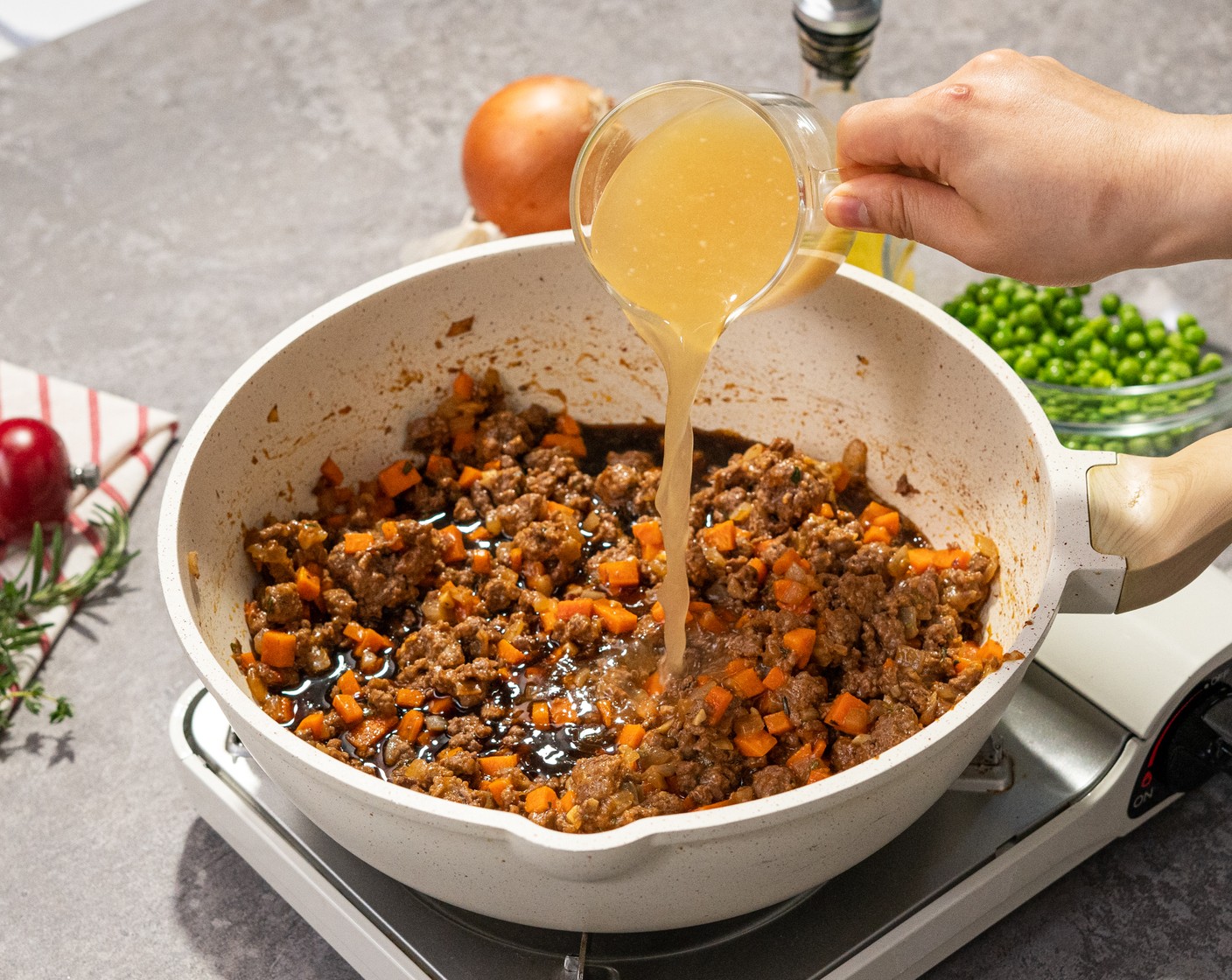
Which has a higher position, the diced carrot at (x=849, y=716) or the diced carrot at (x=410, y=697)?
the diced carrot at (x=849, y=716)

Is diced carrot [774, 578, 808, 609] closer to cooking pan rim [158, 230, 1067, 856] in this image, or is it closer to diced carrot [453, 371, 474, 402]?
cooking pan rim [158, 230, 1067, 856]

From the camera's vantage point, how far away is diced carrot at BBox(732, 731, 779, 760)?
1275 millimetres

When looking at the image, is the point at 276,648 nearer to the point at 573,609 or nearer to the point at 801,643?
the point at 573,609

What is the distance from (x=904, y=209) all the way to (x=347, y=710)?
0.77m

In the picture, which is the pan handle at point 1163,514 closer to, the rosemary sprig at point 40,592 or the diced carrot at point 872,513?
the diced carrot at point 872,513

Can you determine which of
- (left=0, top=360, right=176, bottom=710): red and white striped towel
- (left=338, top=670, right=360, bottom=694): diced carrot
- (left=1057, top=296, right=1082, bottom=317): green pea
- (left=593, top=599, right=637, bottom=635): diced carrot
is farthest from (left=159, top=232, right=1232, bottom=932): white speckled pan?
(left=1057, top=296, right=1082, bottom=317): green pea

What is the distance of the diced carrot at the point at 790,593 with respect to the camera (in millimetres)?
1424

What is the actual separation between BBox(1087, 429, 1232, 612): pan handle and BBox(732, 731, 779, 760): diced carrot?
14.5 inches

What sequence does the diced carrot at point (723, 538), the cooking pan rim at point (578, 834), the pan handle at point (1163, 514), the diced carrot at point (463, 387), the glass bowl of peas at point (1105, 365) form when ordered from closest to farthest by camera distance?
the cooking pan rim at point (578, 834), the pan handle at point (1163, 514), the diced carrot at point (723, 538), the diced carrot at point (463, 387), the glass bowl of peas at point (1105, 365)

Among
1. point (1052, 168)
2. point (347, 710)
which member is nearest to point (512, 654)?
point (347, 710)

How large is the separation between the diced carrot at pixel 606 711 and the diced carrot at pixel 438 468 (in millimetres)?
398

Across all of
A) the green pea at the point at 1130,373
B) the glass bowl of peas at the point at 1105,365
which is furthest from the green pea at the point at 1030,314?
the green pea at the point at 1130,373

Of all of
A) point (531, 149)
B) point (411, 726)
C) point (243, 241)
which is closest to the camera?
point (411, 726)

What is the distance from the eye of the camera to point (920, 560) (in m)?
1.44
